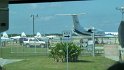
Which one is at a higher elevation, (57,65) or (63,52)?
(63,52)

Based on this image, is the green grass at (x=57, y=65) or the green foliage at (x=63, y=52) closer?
the green grass at (x=57, y=65)

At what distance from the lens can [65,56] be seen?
2822cm

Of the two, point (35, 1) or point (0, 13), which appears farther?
point (35, 1)

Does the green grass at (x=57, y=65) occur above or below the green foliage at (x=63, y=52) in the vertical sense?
below

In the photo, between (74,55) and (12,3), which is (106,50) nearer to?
(74,55)

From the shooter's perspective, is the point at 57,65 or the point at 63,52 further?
the point at 63,52

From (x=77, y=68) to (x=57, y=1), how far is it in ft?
62.1

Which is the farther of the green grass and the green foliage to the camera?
the green foliage

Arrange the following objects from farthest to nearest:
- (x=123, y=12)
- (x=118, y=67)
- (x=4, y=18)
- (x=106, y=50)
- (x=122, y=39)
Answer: (x=106, y=50) < (x=123, y=12) < (x=4, y=18) < (x=122, y=39) < (x=118, y=67)

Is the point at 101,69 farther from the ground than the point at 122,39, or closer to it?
closer to it

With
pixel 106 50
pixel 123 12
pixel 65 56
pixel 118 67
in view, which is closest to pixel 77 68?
pixel 65 56

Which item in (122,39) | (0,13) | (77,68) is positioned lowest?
(77,68)

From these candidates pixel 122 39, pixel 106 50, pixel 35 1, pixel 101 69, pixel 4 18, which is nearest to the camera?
pixel 122 39

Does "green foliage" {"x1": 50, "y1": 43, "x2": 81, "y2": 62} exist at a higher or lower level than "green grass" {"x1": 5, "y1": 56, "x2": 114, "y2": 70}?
higher
